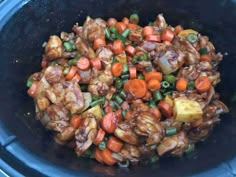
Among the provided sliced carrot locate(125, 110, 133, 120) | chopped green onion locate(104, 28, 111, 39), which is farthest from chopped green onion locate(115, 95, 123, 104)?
chopped green onion locate(104, 28, 111, 39)

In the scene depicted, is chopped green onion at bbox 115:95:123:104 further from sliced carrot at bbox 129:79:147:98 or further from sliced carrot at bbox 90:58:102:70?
sliced carrot at bbox 90:58:102:70

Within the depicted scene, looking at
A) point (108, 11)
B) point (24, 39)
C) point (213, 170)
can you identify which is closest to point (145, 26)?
point (108, 11)

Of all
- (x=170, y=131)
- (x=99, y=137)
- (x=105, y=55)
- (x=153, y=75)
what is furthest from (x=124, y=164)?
(x=105, y=55)

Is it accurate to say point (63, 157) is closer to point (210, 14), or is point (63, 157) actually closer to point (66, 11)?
point (66, 11)

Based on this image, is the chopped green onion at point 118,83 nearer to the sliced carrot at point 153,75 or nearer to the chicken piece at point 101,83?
the chicken piece at point 101,83

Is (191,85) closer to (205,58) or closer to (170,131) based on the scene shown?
(205,58)

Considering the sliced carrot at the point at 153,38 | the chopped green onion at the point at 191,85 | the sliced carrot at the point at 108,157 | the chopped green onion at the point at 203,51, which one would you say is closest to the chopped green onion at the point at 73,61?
the sliced carrot at the point at 153,38
